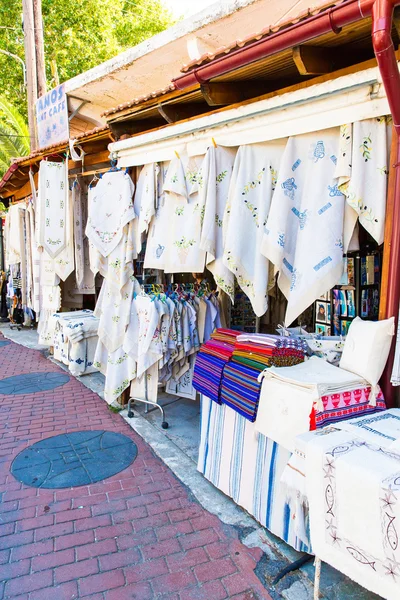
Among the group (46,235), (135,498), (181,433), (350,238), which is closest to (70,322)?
(46,235)

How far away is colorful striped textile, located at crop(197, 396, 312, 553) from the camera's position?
8.87 ft

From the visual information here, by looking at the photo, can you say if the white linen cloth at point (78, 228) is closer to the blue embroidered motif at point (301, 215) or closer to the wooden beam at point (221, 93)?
the wooden beam at point (221, 93)

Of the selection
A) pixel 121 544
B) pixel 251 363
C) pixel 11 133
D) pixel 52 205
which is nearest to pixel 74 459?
pixel 121 544

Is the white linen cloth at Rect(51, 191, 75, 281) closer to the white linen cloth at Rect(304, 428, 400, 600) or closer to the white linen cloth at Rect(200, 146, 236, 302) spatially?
the white linen cloth at Rect(200, 146, 236, 302)

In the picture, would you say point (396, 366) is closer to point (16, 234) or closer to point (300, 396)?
point (300, 396)

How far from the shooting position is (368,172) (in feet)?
8.16

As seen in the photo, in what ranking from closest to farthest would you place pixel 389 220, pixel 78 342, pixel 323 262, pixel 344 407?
pixel 344 407 → pixel 389 220 → pixel 323 262 → pixel 78 342

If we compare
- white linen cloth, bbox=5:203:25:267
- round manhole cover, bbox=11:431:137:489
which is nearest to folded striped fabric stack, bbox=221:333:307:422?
round manhole cover, bbox=11:431:137:489

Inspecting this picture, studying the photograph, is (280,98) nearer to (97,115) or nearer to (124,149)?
(124,149)

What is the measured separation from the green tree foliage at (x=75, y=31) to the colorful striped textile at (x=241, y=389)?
17.1m

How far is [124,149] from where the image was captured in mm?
4438

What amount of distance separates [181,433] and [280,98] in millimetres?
3331

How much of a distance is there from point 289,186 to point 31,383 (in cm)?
512

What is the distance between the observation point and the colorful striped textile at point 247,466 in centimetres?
270
